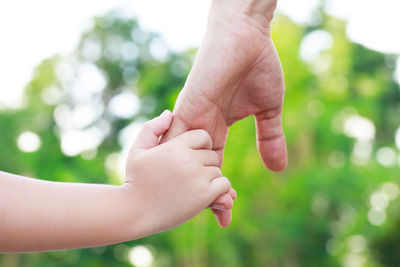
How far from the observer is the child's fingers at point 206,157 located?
1.27 meters

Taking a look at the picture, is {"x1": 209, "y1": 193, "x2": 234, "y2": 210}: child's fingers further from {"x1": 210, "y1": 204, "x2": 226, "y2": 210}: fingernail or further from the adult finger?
the adult finger

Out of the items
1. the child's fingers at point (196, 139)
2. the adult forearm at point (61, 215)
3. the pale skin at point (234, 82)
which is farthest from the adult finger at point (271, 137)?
the adult forearm at point (61, 215)

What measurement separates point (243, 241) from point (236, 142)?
2.55m

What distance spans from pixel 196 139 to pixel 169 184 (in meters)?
0.17

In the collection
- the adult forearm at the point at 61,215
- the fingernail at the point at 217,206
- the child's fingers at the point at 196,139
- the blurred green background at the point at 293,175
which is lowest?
the blurred green background at the point at 293,175

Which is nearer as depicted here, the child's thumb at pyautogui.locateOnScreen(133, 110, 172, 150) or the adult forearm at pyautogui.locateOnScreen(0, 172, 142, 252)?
the adult forearm at pyautogui.locateOnScreen(0, 172, 142, 252)

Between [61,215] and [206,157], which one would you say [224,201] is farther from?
[61,215]

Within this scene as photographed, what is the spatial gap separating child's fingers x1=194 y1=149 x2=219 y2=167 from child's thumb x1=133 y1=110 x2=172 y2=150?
0.46ft

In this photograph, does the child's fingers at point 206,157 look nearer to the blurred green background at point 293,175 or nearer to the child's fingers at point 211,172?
the child's fingers at point 211,172

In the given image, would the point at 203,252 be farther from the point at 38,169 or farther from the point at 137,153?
the point at 137,153

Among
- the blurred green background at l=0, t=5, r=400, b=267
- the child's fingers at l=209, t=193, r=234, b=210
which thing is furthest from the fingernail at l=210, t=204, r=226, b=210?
the blurred green background at l=0, t=5, r=400, b=267

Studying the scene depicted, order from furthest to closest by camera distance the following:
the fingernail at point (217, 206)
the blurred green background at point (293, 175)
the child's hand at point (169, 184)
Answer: the blurred green background at point (293, 175) < the fingernail at point (217, 206) < the child's hand at point (169, 184)

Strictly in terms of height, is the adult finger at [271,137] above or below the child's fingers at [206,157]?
below

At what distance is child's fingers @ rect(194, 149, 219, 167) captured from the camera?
1.27 meters
